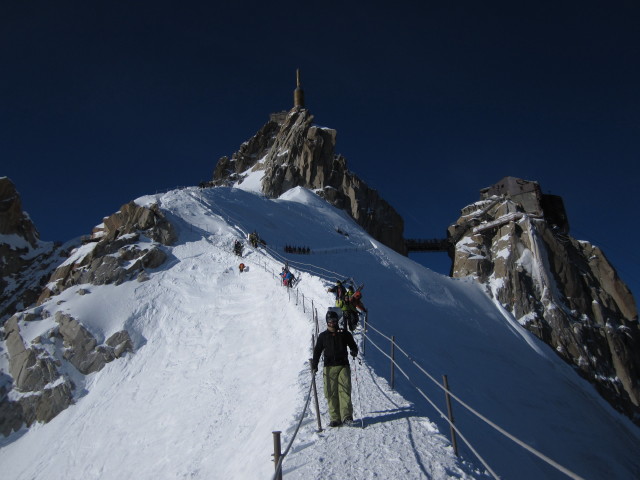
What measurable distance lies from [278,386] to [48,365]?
15.9m

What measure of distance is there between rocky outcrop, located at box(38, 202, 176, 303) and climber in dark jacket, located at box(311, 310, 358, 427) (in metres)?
21.6

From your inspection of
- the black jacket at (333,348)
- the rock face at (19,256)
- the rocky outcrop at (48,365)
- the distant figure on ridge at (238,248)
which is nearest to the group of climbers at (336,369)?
the black jacket at (333,348)

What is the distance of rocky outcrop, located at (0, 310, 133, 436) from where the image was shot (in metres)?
19.3

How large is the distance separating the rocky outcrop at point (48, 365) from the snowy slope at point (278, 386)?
2.01 ft

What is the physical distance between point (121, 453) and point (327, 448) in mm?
9911

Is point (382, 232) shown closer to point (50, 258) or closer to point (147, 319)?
point (50, 258)

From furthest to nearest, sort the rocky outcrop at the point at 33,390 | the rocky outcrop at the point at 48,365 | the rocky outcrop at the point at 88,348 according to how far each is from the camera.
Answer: the rocky outcrop at the point at 88,348
the rocky outcrop at the point at 48,365
the rocky outcrop at the point at 33,390

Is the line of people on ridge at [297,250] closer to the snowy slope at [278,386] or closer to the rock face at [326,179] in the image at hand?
the snowy slope at [278,386]

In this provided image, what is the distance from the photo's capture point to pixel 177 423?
1291 cm

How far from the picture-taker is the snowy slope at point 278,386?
7559 millimetres

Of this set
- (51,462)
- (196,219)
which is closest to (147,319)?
(51,462)

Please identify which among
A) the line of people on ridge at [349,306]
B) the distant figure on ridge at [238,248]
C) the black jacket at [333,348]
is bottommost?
the black jacket at [333,348]

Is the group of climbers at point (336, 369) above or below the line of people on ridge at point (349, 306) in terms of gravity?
below

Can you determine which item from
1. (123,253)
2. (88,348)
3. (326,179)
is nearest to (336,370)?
(88,348)
